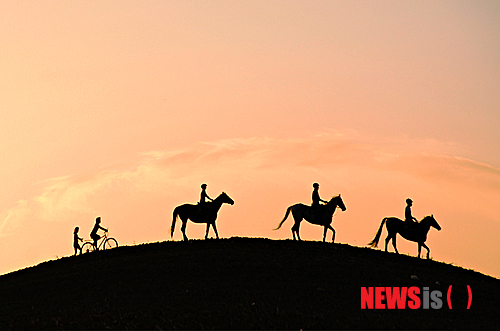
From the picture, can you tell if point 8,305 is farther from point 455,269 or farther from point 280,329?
point 455,269

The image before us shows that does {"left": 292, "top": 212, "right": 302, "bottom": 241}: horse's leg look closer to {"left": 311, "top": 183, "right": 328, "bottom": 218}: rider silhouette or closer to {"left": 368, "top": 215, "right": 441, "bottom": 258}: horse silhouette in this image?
{"left": 311, "top": 183, "right": 328, "bottom": 218}: rider silhouette

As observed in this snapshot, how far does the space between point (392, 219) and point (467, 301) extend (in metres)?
9.01

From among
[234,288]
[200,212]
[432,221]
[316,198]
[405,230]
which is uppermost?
[316,198]

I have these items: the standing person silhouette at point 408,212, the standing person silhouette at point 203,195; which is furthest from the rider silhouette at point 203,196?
the standing person silhouette at point 408,212

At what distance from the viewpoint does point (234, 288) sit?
25.9 meters

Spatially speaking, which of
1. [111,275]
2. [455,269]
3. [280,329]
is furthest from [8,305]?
[455,269]

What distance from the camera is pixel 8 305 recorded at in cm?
2814

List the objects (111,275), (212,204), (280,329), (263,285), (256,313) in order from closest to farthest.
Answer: (280,329) → (256,313) → (263,285) → (111,275) → (212,204)

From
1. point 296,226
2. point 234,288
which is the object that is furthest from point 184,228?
point 234,288

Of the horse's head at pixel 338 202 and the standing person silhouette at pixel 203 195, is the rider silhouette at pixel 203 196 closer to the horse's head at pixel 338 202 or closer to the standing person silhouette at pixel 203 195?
the standing person silhouette at pixel 203 195

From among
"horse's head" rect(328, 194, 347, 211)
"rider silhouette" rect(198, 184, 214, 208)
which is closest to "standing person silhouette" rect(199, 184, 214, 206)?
"rider silhouette" rect(198, 184, 214, 208)

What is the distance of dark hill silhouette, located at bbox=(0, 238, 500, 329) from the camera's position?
73.7 ft

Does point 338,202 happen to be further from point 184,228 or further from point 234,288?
point 234,288

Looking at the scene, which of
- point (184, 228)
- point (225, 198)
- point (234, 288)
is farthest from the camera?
point (225, 198)
